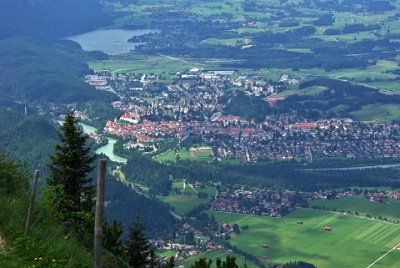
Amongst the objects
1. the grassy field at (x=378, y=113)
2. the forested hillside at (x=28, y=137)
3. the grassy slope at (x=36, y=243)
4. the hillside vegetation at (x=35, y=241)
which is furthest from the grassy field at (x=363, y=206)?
the grassy slope at (x=36, y=243)

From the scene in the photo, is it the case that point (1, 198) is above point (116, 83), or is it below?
above

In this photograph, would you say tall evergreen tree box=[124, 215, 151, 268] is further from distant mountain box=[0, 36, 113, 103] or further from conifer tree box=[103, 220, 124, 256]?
distant mountain box=[0, 36, 113, 103]

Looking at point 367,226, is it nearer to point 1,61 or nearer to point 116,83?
point 116,83

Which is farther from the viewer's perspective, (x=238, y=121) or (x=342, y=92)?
(x=342, y=92)

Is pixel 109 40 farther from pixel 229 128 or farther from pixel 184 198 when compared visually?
pixel 184 198

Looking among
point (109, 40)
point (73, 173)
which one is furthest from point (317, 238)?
point (109, 40)

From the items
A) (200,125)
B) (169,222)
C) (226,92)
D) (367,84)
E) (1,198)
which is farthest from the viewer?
(367,84)

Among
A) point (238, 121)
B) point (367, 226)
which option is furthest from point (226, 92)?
point (367, 226)
